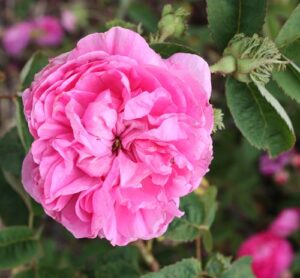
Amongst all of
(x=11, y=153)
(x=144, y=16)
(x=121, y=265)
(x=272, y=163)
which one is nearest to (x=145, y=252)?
(x=121, y=265)

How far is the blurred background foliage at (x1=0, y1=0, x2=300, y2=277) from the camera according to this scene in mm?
1238

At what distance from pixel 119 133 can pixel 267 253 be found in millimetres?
792

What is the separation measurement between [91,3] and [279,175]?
1035 millimetres

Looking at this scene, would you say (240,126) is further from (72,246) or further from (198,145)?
(72,246)

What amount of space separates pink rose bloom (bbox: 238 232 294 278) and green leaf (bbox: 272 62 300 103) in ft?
→ 1.90

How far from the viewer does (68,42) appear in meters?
2.19

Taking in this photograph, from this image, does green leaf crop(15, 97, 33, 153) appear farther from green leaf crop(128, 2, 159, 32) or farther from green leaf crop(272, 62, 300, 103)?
green leaf crop(128, 2, 159, 32)

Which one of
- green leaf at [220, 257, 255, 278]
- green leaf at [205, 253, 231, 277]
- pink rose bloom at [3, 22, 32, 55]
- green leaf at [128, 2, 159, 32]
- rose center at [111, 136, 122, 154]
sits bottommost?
pink rose bloom at [3, 22, 32, 55]

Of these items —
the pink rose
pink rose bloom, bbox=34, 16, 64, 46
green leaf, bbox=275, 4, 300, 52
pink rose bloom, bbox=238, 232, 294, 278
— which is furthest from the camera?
pink rose bloom, bbox=34, 16, 64, 46

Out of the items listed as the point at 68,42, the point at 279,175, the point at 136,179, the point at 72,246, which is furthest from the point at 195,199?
the point at 68,42

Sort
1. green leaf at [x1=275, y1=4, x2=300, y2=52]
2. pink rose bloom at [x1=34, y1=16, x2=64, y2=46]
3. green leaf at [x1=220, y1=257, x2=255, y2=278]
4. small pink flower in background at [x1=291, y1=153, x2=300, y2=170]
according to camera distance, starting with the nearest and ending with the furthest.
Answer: green leaf at [x1=275, y1=4, x2=300, y2=52]
green leaf at [x1=220, y1=257, x2=255, y2=278]
small pink flower in background at [x1=291, y1=153, x2=300, y2=170]
pink rose bloom at [x1=34, y1=16, x2=64, y2=46]

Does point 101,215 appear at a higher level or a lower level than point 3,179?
higher

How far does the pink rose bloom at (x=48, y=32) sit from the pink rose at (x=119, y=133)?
1381 mm

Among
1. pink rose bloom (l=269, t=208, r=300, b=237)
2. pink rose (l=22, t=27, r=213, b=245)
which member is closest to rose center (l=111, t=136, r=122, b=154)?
pink rose (l=22, t=27, r=213, b=245)
